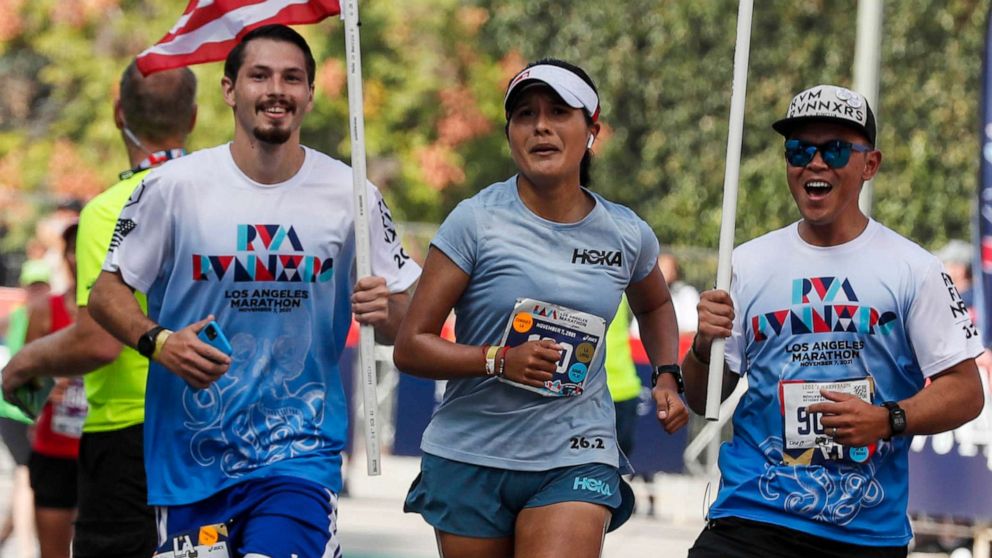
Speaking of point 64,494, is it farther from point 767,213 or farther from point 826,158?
point 767,213

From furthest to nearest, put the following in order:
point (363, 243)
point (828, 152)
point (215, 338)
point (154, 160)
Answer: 1. point (154, 160)
2. point (828, 152)
3. point (363, 243)
4. point (215, 338)

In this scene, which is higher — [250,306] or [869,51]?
[869,51]

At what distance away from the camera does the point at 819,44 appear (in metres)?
29.4

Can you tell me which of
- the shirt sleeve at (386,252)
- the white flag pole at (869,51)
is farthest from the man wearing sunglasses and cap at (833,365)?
the white flag pole at (869,51)

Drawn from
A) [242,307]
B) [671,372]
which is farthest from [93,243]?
→ [671,372]

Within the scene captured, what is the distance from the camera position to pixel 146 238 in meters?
5.85

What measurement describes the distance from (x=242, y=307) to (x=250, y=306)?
26 millimetres

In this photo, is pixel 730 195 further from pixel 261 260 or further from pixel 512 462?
pixel 261 260

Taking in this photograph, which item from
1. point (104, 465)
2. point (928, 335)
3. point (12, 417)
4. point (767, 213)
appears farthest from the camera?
point (767, 213)

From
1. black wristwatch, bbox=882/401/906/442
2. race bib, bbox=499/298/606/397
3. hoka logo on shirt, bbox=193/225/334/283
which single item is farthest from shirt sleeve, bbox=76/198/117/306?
black wristwatch, bbox=882/401/906/442

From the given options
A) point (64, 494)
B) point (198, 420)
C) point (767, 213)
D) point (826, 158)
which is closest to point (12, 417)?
point (64, 494)

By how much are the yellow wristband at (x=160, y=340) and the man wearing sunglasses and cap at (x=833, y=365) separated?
5.65ft

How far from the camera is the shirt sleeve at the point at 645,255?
6016 mm

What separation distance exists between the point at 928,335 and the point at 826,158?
683mm
